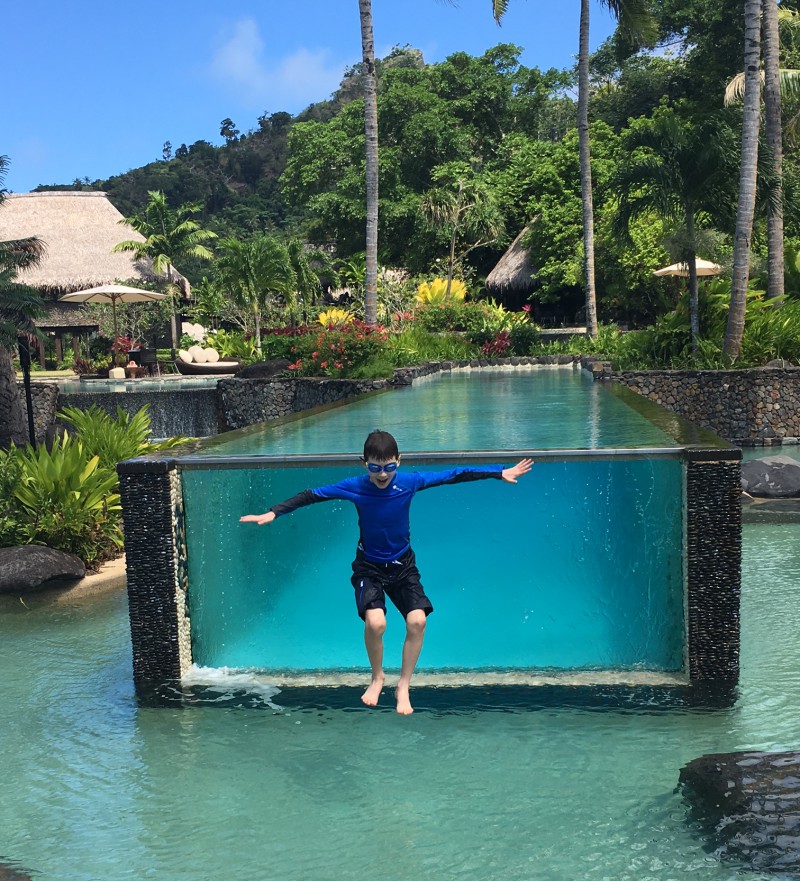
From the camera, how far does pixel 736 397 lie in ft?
62.4

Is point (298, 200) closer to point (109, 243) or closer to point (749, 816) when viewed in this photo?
point (109, 243)

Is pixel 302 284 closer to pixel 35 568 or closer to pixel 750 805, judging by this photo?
pixel 35 568

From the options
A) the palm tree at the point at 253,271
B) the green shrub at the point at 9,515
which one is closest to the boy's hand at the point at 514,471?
the green shrub at the point at 9,515

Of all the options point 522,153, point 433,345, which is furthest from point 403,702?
point 522,153

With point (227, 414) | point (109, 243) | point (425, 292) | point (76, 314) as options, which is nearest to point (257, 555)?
point (227, 414)

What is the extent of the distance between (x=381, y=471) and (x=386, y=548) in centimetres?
45

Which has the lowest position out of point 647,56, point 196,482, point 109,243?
point 196,482

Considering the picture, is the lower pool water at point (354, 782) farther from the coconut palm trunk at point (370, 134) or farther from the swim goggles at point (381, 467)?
the coconut palm trunk at point (370, 134)

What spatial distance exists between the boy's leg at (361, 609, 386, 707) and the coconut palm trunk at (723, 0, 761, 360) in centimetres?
1548

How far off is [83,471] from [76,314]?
31342 mm

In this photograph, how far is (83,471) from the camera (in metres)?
10.8

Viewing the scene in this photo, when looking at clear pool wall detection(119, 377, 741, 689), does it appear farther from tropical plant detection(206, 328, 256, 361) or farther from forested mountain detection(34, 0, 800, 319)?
tropical plant detection(206, 328, 256, 361)

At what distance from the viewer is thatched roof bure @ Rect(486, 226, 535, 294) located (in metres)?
35.1

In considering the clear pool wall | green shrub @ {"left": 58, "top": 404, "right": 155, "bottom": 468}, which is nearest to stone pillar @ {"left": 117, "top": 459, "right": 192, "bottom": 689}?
the clear pool wall
